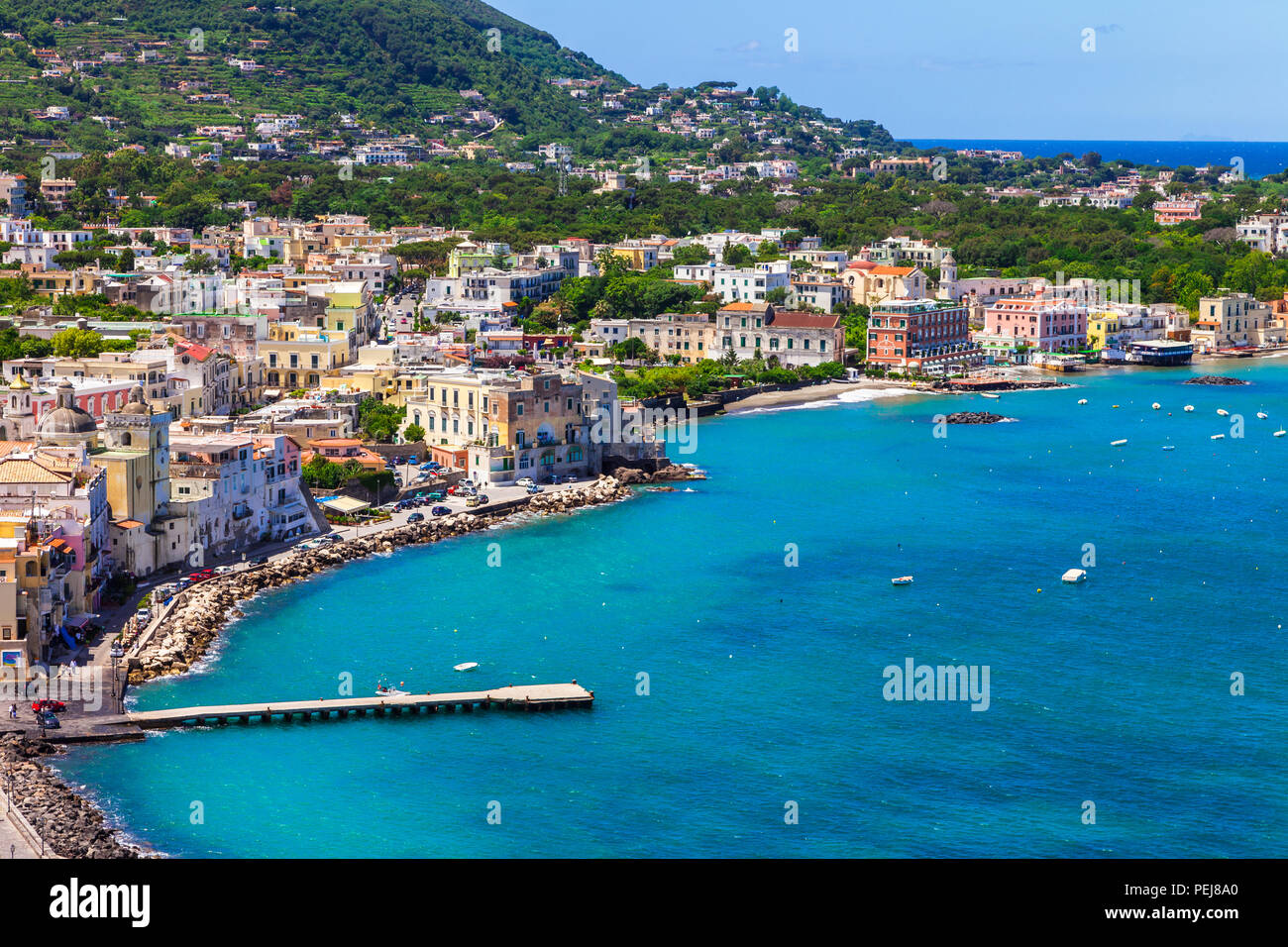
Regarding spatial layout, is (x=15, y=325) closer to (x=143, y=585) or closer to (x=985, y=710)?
(x=143, y=585)

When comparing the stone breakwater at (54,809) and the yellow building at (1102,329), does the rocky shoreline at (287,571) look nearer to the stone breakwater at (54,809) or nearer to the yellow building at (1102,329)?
the stone breakwater at (54,809)

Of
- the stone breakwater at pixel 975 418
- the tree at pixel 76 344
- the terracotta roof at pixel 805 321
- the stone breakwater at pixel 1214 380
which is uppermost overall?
the terracotta roof at pixel 805 321

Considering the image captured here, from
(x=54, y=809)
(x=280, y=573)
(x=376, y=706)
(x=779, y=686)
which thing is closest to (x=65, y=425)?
(x=280, y=573)

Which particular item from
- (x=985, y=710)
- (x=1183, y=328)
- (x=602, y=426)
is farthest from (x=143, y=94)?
(x=985, y=710)

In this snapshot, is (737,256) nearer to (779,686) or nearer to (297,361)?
(297,361)

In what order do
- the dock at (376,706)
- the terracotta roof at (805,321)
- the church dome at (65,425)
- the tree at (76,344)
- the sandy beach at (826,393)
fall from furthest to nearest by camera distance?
the terracotta roof at (805,321) → the sandy beach at (826,393) → the tree at (76,344) → the church dome at (65,425) → the dock at (376,706)

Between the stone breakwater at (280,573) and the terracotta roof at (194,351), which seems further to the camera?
the terracotta roof at (194,351)

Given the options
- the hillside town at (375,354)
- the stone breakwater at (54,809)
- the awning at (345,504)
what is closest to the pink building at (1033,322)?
the hillside town at (375,354)
